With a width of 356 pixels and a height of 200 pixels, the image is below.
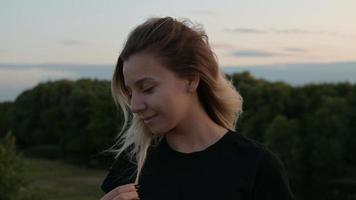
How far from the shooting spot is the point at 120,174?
9.04ft

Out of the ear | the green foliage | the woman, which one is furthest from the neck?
the green foliage

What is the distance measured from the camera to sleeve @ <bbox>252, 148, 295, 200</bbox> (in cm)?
246

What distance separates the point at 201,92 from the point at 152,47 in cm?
33

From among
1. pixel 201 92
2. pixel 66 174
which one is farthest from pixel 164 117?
pixel 66 174

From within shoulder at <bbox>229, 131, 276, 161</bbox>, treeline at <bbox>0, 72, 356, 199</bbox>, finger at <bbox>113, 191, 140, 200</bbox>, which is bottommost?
treeline at <bbox>0, 72, 356, 199</bbox>

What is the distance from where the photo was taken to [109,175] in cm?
276

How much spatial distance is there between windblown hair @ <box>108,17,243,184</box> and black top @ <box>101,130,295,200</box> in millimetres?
85

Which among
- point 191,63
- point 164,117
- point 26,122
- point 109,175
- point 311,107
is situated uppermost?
point 191,63

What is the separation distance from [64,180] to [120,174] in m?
51.8

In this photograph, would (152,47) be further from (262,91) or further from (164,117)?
(262,91)

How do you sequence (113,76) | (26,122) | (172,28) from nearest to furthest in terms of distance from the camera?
(172,28)
(113,76)
(26,122)

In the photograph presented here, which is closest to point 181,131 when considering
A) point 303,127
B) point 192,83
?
point 192,83

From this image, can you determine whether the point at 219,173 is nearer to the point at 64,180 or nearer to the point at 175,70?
the point at 175,70

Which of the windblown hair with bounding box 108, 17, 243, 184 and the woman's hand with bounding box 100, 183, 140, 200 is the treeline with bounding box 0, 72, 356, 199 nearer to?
the windblown hair with bounding box 108, 17, 243, 184
